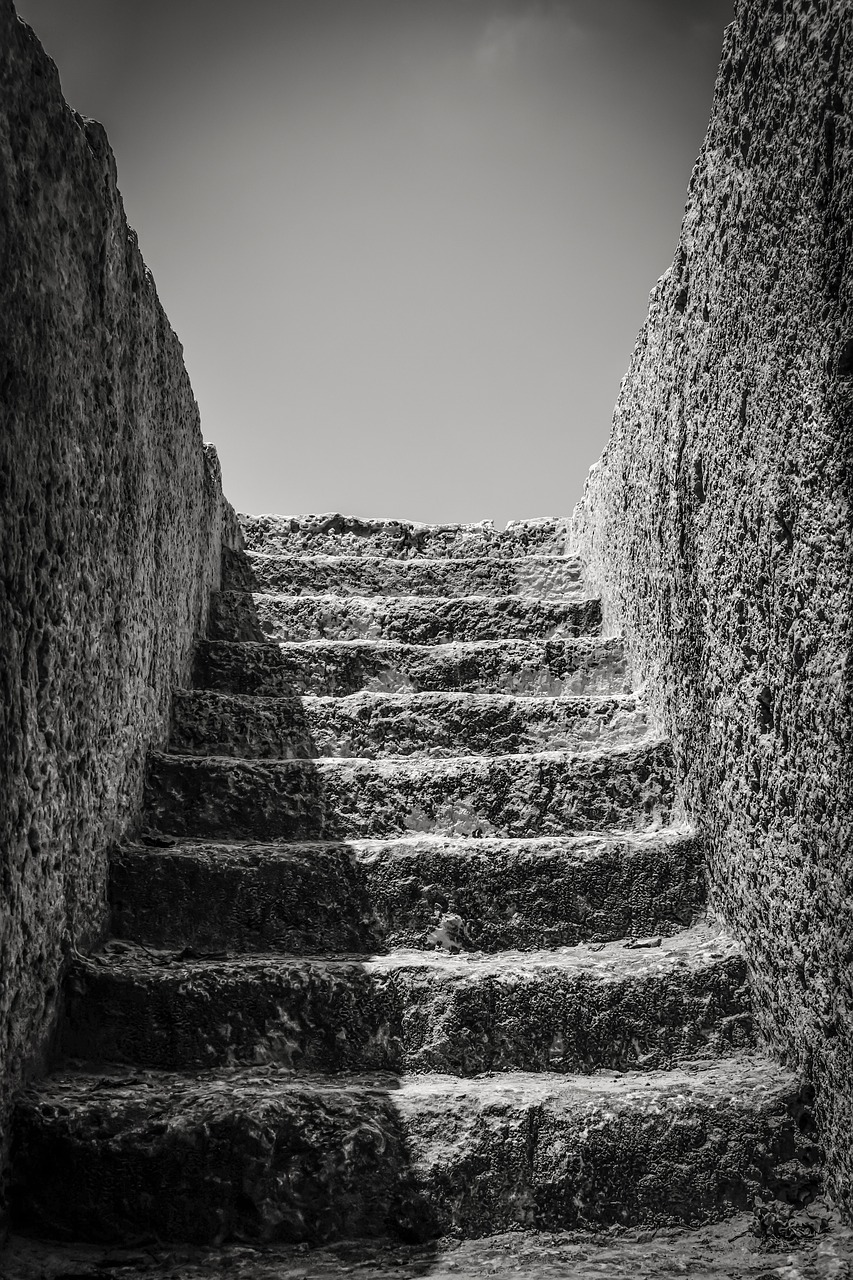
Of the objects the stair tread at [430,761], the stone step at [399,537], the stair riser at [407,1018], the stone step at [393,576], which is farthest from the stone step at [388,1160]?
the stone step at [399,537]

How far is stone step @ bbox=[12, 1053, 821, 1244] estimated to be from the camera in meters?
1.41

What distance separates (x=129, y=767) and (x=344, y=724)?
63 centimetres

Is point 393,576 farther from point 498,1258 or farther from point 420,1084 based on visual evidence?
point 498,1258

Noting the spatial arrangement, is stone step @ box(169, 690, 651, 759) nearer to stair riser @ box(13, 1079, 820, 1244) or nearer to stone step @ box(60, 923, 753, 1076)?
stone step @ box(60, 923, 753, 1076)

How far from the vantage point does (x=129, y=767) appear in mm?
2059

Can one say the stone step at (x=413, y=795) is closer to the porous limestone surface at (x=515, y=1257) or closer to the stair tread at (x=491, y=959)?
the stair tread at (x=491, y=959)

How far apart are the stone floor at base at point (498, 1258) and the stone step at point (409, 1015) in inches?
11.7

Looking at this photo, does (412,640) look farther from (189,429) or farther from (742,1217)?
(742,1217)

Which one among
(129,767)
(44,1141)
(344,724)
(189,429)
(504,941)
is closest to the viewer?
(44,1141)

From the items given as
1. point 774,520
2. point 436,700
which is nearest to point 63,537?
point 436,700

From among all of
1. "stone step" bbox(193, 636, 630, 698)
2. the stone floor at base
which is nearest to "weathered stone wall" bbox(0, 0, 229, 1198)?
the stone floor at base

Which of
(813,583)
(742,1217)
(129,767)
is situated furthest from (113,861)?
(813,583)

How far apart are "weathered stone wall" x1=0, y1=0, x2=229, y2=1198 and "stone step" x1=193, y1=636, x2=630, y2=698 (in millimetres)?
428

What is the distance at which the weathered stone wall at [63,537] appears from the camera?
1.48m
